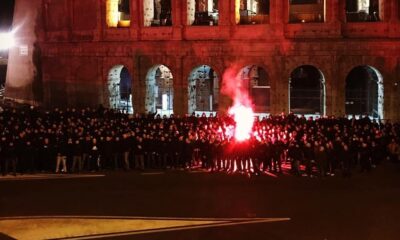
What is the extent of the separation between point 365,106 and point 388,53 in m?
5.91

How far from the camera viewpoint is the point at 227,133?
27109 millimetres

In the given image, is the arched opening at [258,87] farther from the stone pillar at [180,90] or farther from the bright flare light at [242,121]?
the stone pillar at [180,90]

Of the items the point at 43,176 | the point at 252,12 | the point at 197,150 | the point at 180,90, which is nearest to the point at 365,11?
the point at 252,12

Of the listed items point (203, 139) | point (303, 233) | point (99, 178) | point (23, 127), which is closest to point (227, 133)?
point (203, 139)

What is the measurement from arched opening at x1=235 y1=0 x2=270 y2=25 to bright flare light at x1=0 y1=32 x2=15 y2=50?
1943cm

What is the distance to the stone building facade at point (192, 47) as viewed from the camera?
34.3m

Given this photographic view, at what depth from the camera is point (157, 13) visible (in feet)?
138

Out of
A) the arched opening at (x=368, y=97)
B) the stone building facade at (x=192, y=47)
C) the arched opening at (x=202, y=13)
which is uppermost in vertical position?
the arched opening at (x=202, y=13)

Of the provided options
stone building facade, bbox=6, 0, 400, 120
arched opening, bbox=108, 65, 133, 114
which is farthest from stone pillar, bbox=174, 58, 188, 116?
arched opening, bbox=108, 65, 133, 114

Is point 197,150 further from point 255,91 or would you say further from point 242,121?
point 255,91

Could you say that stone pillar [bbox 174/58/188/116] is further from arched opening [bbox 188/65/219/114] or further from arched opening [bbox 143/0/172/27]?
arched opening [bbox 143/0/172/27]

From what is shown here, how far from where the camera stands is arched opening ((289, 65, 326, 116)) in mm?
38444

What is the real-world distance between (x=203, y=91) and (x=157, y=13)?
23.0 ft

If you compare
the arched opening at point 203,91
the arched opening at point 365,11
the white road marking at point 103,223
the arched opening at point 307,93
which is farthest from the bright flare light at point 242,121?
the arched opening at point 365,11
